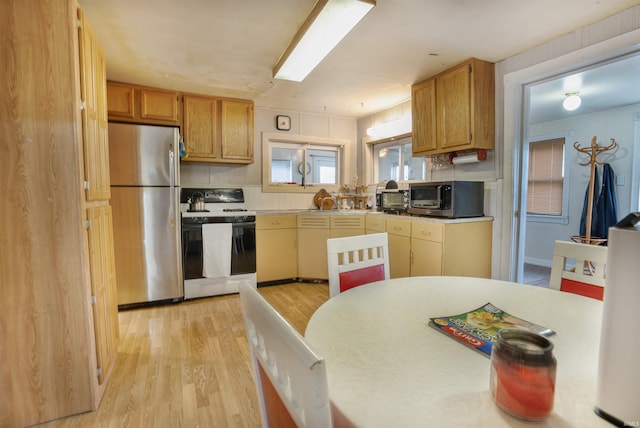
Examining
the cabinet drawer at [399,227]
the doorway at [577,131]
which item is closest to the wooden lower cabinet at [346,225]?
the cabinet drawer at [399,227]

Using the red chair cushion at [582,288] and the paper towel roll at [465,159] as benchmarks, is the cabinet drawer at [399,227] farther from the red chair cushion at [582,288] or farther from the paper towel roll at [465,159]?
the red chair cushion at [582,288]

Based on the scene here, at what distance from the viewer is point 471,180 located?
9.80 feet

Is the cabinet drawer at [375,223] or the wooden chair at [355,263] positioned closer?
the wooden chair at [355,263]

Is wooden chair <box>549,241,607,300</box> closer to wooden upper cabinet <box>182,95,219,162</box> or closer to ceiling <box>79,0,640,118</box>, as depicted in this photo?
ceiling <box>79,0,640,118</box>

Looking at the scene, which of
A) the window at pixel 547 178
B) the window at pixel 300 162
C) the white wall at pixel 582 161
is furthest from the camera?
the window at pixel 547 178

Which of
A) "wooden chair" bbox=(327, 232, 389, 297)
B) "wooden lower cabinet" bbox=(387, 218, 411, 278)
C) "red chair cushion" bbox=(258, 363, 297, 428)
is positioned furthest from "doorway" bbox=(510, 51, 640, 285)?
"red chair cushion" bbox=(258, 363, 297, 428)

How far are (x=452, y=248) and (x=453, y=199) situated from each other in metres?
0.42

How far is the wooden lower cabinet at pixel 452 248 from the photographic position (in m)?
2.66

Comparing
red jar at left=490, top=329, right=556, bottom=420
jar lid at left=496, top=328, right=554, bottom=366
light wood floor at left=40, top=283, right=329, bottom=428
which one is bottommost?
light wood floor at left=40, top=283, right=329, bottom=428

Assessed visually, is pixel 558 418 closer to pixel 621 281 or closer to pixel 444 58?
pixel 621 281

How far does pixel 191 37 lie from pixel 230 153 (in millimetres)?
1515

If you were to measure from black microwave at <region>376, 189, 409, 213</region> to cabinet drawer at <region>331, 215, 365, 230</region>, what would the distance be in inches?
10.9

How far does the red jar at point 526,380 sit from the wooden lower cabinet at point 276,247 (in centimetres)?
321

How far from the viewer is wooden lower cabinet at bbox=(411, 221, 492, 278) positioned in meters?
2.66
